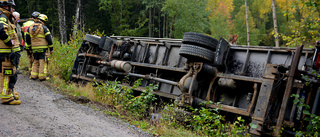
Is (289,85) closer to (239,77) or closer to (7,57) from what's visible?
(239,77)

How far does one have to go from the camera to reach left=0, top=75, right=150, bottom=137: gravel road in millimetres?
3941

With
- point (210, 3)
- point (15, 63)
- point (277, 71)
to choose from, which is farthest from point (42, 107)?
point (210, 3)

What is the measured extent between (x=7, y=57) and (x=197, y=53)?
4051 mm

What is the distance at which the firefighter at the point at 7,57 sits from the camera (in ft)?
16.7

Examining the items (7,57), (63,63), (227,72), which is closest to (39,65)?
(63,63)

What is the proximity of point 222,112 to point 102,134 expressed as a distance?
2.91 m

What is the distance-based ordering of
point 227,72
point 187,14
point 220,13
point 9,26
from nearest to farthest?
point 9,26
point 227,72
point 187,14
point 220,13

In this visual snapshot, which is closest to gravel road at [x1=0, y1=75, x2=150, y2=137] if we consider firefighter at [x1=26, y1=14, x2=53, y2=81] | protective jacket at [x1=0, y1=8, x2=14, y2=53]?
protective jacket at [x1=0, y1=8, x2=14, y2=53]

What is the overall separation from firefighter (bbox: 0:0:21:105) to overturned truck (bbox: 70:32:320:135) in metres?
3.34

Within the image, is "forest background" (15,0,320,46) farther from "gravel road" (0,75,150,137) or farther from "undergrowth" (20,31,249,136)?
"gravel road" (0,75,150,137)

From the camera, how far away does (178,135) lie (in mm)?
4469

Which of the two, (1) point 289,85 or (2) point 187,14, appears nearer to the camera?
(1) point 289,85

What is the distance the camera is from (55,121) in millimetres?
4527

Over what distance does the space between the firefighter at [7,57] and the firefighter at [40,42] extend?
9.69 feet
